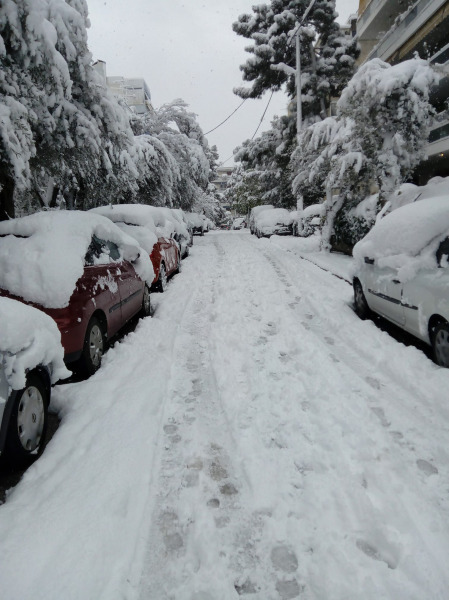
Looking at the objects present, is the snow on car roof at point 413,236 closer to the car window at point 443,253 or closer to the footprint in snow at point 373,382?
the car window at point 443,253

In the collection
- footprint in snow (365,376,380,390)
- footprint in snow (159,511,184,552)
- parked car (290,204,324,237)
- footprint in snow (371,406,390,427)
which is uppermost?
parked car (290,204,324,237)

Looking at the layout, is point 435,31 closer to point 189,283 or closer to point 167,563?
point 189,283

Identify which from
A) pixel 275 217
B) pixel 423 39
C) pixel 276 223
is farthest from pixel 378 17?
pixel 276 223

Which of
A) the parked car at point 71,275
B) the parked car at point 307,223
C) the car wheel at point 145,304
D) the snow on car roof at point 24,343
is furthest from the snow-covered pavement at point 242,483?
the parked car at point 307,223

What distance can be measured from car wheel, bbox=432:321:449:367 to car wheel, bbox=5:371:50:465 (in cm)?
386

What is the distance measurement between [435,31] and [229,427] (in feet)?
63.3

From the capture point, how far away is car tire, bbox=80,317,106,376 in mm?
4371

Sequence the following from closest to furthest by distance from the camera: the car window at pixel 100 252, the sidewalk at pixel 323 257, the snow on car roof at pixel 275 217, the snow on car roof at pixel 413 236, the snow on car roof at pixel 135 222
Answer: the snow on car roof at pixel 413 236
the car window at pixel 100 252
the snow on car roof at pixel 135 222
the sidewalk at pixel 323 257
the snow on car roof at pixel 275 217

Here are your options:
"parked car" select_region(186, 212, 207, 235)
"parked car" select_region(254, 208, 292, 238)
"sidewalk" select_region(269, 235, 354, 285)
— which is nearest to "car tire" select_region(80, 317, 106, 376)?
"sidewalk" select_region(269, 235, 354, 285)

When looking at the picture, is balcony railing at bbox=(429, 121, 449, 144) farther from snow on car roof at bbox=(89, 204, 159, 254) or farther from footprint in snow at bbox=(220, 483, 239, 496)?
footprint in snow at bbox=(220, 483, 239, 496)

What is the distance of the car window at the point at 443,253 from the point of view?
441cm

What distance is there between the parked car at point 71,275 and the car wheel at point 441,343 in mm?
3770

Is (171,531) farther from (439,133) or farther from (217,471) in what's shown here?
(439,133)

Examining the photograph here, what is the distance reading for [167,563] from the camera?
2.08 metres
